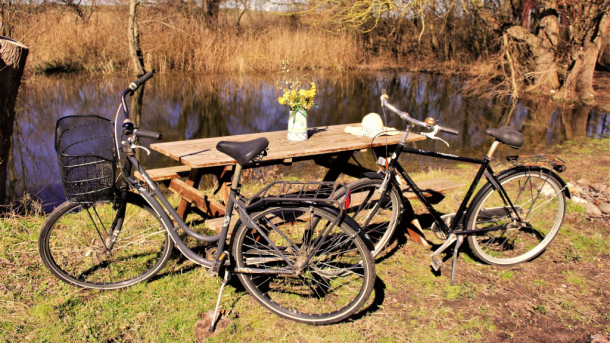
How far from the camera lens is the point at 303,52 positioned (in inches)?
707

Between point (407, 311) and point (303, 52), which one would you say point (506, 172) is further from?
point (303, 52)

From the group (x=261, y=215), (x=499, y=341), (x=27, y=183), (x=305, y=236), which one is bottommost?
(x=27, y=183)

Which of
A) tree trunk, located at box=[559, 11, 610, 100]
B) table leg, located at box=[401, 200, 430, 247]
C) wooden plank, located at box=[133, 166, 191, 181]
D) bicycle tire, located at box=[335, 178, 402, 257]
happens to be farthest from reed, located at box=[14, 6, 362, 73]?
bicycle tire, located at box=[335, 178, 402, 257]

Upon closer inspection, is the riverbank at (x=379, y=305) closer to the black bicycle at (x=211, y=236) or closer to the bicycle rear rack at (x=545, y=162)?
the black bicycle at (x=211, y=236)

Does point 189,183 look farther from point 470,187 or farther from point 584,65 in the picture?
point 584,65

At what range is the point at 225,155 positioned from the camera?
339 centimetres

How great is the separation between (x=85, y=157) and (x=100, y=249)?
3.26 feet

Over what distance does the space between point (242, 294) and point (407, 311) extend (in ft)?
3.58

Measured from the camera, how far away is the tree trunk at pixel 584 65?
12992 mm

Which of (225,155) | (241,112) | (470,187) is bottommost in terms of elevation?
(241,112)

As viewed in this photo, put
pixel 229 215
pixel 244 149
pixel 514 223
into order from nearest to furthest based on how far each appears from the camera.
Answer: pixel 244 149 → pixel 229 215 → pixel 514 223

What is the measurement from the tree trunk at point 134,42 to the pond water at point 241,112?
0.86m

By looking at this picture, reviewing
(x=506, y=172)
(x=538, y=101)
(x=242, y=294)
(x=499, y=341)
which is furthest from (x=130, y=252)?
(x=538, y=101)

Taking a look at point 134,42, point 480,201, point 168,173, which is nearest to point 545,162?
point 480,201
